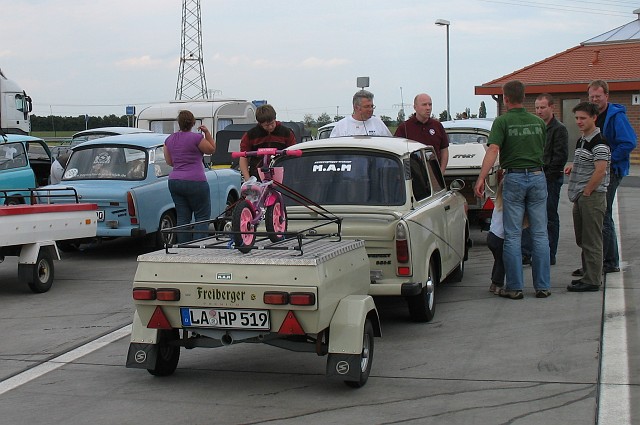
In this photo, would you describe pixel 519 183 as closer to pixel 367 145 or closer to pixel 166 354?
pixel 367 145

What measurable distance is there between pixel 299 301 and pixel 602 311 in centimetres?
388

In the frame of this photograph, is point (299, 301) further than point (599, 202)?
No

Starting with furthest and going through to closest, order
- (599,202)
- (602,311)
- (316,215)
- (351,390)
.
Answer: (599,202)
(602,311)
(316,215)
(351,390)

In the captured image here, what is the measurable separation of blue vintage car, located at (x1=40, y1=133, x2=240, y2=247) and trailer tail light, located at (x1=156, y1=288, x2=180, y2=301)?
6.66 m

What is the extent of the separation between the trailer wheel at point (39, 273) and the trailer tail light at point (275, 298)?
5088mm

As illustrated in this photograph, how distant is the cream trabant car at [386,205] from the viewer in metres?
7.44

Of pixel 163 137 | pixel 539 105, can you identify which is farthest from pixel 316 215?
pixel 163 137

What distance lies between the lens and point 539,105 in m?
10.4

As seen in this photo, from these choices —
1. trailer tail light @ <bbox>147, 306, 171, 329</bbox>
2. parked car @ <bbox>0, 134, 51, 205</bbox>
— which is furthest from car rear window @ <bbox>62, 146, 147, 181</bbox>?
trailer tail light @ <bbox>147, 306, 171, 329</bbox>

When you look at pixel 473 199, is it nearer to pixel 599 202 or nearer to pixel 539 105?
pixel 539 105

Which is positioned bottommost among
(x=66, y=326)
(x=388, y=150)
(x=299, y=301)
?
(x=66, y=326)

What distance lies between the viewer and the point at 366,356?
20.0ft

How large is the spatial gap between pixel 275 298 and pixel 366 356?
88 cm

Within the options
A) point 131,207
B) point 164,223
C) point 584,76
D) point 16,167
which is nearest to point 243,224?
point 131,207
